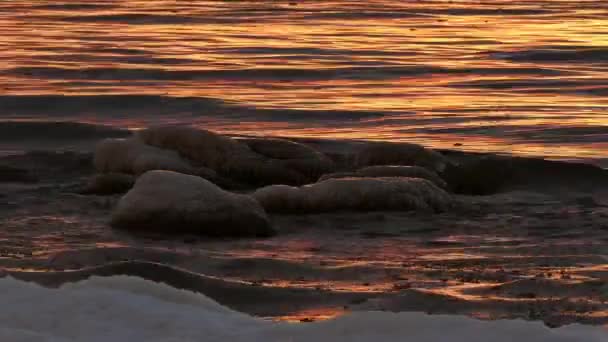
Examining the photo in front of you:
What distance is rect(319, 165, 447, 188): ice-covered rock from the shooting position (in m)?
8.61

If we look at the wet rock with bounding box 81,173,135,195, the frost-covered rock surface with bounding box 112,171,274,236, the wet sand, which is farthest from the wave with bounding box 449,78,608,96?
the frost-covered rock surface with bounding box 112,171,274,236

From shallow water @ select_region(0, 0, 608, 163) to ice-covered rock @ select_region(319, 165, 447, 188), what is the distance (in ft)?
6.33

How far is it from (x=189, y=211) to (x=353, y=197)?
1.10 meters

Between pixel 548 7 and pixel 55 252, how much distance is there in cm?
2194

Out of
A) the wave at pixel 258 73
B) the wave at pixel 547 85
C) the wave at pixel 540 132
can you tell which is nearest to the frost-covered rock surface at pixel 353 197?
the wave at pixel 540 132

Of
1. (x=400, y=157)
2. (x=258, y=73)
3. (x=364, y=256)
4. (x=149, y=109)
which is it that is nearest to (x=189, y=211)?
(x=364, y=256)

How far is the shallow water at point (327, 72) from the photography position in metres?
12.2

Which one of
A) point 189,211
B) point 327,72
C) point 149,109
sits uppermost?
point 189,211

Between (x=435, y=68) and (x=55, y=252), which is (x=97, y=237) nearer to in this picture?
(x=55, y=252)

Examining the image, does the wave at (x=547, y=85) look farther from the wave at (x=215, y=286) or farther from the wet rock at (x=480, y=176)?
the wave at (x=215, y=286)

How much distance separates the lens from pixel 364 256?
6.71 m

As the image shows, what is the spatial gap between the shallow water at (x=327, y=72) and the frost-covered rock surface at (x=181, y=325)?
5.61 metres

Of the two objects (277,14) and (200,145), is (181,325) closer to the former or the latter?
(200,145)

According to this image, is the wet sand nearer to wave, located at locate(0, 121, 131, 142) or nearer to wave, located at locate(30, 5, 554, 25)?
wave, located at locate(0, 121, 131, 142)
